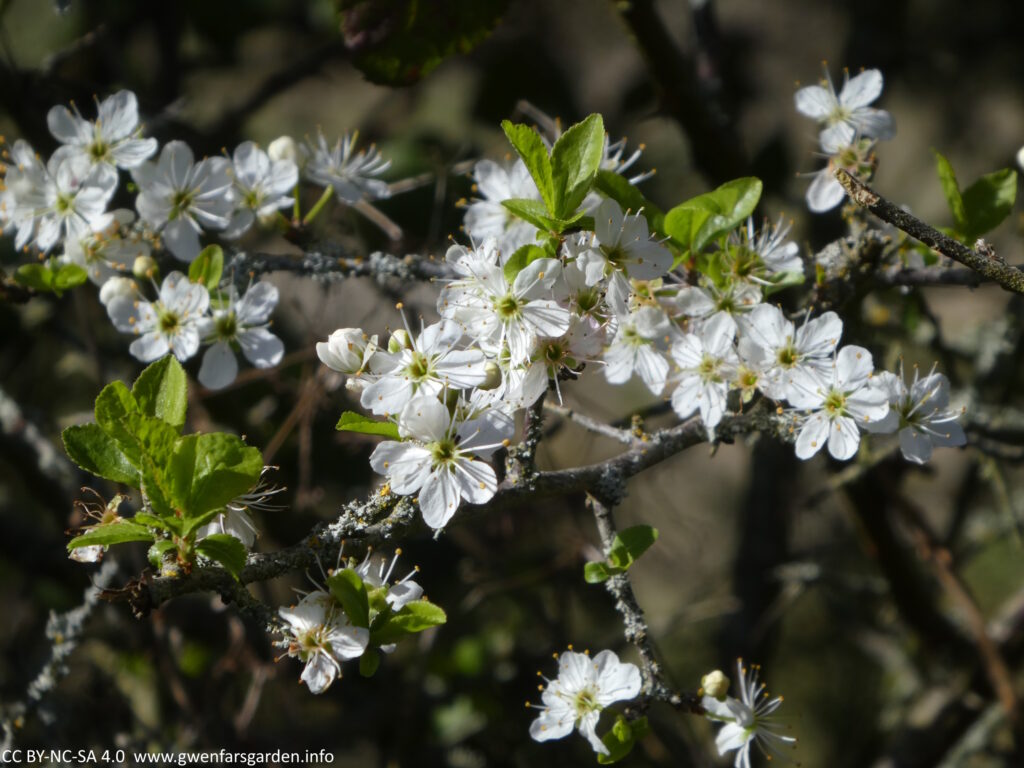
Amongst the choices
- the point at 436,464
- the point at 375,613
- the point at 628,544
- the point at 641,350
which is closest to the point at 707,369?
the point at 641,350

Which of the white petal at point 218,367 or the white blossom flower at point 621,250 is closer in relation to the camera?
the white blossom flower at point 621,250

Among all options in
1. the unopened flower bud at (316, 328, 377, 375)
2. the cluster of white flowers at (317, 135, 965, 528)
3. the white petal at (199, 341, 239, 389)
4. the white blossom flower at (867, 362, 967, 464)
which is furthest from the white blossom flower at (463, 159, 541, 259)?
the white blossom flower at (867, 362, 967, 464)

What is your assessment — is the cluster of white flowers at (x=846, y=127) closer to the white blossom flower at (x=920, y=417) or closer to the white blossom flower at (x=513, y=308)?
the white blossom flower at (x=920, y=417)

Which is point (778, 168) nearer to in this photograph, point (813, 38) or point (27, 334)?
point (813, 38)

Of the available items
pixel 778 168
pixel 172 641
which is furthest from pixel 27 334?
pixel 778 168

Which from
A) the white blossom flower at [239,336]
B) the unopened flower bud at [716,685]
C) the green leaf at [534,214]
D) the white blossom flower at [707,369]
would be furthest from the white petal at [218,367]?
the unopened flower bud at [716,685]

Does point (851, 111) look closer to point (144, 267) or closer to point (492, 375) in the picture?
point (492, 375)

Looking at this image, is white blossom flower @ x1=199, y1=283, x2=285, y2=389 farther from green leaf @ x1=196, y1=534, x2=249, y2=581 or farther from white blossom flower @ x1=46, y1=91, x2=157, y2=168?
green leaf @ x1=196, y1=534, x2=249, y2=581
